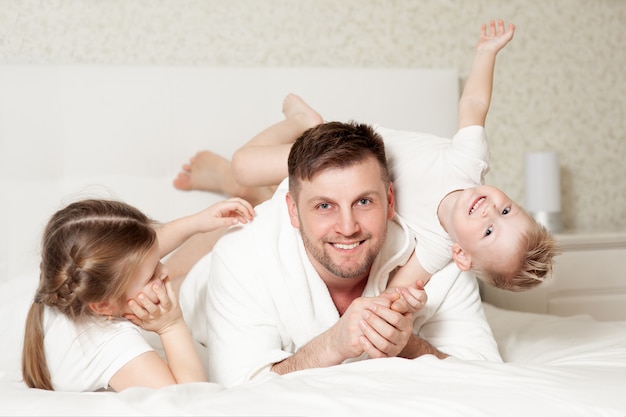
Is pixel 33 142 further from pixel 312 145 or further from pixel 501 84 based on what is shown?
pixel 501 84

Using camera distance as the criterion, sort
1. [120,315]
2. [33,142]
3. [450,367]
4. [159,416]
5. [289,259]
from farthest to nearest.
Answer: [33,142] < [289,259] < [120,315] < [450,367] < [159,416]

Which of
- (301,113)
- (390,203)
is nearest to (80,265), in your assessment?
(390,203)

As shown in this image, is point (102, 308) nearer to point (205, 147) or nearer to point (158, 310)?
point (158, 310)

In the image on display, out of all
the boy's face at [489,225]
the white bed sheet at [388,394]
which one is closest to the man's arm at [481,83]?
the boy's face at [489,225]

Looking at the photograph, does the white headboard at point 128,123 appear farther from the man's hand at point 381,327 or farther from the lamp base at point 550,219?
the man's hand at point 381,327

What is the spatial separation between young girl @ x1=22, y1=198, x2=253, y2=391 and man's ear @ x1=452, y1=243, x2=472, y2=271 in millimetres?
706

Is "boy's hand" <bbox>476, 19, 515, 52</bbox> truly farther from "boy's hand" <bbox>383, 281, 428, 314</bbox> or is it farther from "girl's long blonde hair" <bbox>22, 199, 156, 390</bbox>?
"girl's long blonde hair" <bbox>22, 199, 156, 390</bbox>

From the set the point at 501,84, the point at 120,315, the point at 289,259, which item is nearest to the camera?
the point at 120,315

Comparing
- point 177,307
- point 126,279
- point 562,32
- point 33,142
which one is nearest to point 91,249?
point 126,279

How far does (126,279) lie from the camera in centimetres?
164

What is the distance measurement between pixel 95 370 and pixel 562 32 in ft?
9.62

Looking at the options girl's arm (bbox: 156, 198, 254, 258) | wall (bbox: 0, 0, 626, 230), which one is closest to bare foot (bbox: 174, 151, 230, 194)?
wall (bbox: 0, 0, 626, 230)

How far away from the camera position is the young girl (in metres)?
1.59

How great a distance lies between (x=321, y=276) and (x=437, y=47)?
188 cm
